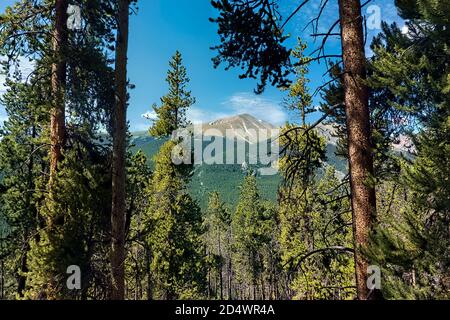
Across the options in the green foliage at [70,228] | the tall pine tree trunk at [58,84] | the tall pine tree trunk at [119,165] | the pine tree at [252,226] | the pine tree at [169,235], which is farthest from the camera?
the pine tree at [252,226]

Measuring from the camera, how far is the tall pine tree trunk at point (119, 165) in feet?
21.8

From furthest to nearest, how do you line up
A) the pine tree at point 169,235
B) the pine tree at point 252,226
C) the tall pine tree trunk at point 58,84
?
1. the pine tree at point 252,226
2. the pine tree at point 169,235
3. the tall pine tree trunk at point 58,84

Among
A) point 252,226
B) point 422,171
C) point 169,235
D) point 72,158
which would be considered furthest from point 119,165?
point 252,226

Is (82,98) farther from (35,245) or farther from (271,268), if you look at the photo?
(271,268)

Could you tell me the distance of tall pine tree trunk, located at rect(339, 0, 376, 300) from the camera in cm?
467

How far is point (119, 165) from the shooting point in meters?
6.76

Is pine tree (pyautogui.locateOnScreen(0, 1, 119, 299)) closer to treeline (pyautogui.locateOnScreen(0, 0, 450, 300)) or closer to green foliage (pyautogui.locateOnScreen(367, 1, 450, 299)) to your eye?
treeline (pyautogui.locateOnScreen(0, 0, 450, 300))

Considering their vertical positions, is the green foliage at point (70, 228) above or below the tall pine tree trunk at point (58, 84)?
below

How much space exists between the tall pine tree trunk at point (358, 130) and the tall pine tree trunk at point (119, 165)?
3980 millimetres

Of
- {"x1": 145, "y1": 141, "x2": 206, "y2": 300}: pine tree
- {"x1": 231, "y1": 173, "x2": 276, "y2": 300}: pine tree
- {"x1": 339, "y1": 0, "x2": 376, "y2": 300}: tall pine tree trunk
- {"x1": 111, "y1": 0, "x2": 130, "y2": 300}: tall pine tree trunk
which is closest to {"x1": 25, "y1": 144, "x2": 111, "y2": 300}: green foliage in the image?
{"x1": 111, "y1": 0, "x2": 130, "y2": 300}: tall pine tree trunk

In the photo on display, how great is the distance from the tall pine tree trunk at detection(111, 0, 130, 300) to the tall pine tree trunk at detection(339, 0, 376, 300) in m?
3.98

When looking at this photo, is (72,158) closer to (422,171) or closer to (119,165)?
(119,165)

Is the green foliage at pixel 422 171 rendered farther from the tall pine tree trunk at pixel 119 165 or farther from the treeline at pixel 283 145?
the tall pine tree trunk at pixel 119 165

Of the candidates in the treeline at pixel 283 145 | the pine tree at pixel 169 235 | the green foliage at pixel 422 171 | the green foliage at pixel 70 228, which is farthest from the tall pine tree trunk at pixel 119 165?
the pine tree at pixel 169 235
